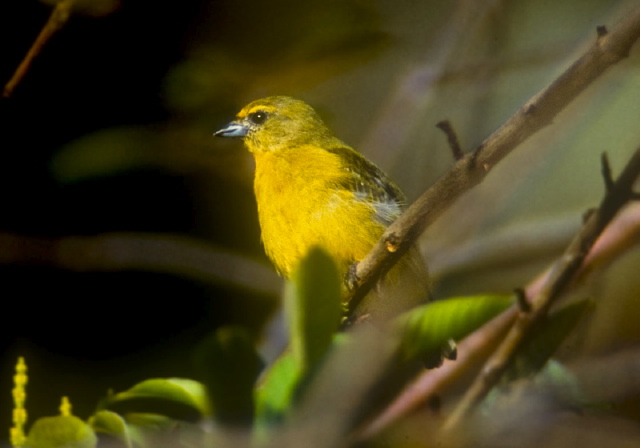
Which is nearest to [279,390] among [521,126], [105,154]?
[521,126]

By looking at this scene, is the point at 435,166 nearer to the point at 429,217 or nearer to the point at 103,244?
the point at 429,217

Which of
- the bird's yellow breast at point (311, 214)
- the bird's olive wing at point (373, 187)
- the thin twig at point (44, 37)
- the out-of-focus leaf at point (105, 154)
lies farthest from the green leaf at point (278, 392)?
the thin twig at point (44, 37)

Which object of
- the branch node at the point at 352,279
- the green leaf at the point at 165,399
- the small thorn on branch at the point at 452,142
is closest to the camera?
the green leaf at the point at 165,399

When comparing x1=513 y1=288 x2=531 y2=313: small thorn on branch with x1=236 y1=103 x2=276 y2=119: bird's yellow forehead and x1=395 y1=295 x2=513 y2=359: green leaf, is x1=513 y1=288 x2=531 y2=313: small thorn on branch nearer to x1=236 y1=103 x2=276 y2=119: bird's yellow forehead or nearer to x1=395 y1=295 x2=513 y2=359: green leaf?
x1=395 y1=295 x2=513 y2=359: green leaf

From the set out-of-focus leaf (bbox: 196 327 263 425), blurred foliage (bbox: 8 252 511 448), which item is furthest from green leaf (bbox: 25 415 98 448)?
out-of-focus leaf (bbox: 196 327 263 425)

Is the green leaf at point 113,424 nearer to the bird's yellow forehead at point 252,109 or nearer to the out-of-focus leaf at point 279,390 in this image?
the out-of-focus leaf at point 279,390

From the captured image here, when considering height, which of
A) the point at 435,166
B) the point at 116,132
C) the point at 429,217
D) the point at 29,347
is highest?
the point at 116,132

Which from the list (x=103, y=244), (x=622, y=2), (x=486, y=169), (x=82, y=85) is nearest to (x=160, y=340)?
(x=103, y=244)
